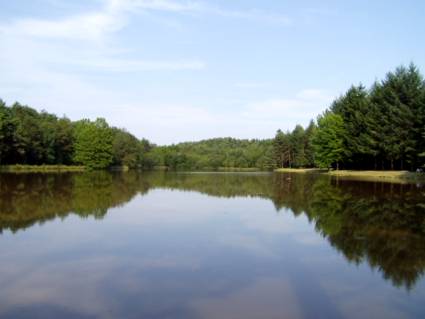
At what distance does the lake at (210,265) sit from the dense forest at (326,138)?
111 feet

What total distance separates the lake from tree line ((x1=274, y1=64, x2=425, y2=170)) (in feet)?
110

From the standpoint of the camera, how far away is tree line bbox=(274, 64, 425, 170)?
159 feet

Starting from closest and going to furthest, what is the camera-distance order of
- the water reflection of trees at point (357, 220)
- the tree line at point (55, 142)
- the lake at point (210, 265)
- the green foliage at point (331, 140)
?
1. the lake at point (210, 265)
2. the water reflection of trees at point (357, 220)
3. the green foliage at point (331, 140)
4. the tree line at point (55, 142)

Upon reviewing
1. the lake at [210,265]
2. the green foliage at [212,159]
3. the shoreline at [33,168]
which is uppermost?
the green foliage at [212,159]

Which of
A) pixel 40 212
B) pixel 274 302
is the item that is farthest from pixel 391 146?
pixel 274 302

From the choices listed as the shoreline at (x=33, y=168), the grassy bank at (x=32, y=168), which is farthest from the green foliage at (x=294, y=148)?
the grassy bank at (x=32, y=168)

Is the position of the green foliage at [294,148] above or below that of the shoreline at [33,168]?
above

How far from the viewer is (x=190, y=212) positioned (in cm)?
1922

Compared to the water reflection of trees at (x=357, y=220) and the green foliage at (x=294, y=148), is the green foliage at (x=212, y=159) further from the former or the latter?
the water reflection of trees at (x=357, y=220)

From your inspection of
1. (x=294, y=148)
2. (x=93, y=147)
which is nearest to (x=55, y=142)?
(x=93, y=147)

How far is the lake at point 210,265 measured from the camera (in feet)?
22.0

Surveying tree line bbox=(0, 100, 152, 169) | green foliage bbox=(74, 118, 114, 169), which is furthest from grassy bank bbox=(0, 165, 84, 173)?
green foliage bbox=(74, 118, 114, 169)

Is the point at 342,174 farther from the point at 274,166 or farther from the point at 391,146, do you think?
the point at 274,166

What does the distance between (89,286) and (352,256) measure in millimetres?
6189
